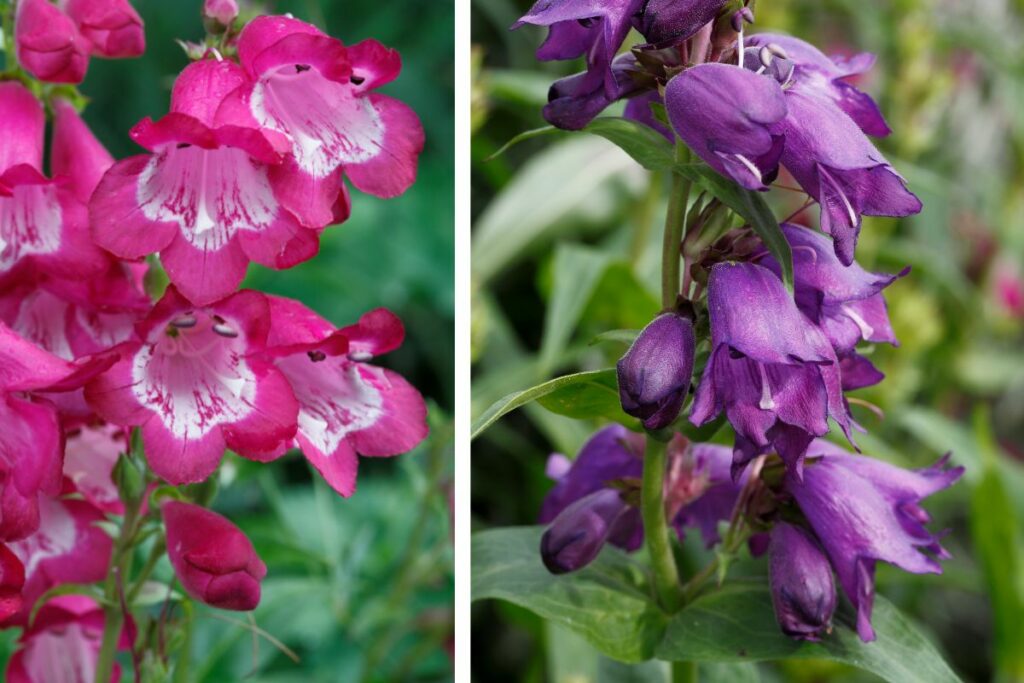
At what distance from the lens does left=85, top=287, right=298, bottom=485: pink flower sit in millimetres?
524

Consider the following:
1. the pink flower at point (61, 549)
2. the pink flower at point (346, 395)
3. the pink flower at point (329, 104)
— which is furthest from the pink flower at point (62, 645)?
the pink flower at point (329, 104)

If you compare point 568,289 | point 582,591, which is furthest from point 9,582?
point 568,289

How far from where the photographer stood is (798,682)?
128 cm

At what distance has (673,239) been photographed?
1.94ft

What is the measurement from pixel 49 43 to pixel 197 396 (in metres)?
0.16

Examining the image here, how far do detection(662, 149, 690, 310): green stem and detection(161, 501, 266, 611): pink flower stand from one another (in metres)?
0.21

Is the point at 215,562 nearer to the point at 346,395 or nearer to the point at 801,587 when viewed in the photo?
the point at 346,395

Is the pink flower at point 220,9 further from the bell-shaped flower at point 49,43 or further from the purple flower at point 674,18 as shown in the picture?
the purple flower at point 674,18

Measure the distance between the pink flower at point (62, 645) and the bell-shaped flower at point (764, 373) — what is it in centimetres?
30

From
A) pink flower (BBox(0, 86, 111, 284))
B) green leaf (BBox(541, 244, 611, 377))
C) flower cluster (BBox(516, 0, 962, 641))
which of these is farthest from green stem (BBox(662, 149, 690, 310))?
green leaf (BBox(541, 244, 611, 377))

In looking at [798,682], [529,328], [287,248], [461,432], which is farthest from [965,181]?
[287,248]

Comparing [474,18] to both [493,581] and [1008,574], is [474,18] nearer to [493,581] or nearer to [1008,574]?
[1008,574]

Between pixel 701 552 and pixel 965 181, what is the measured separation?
3.81 feet

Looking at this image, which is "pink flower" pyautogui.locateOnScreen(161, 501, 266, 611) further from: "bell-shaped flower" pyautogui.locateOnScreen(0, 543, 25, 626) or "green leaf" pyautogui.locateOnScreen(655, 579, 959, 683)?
"green leaf" pyautogui.locateOnScreen(655, 579, 959, 683)
